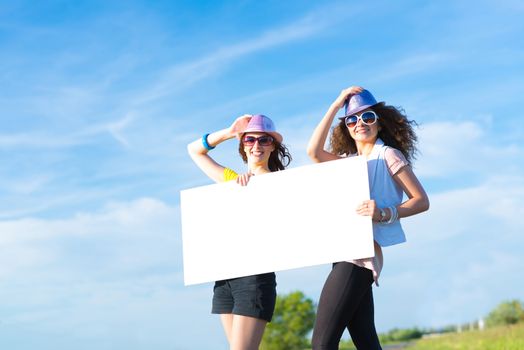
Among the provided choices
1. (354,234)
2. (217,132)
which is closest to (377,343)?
→ (354,234)

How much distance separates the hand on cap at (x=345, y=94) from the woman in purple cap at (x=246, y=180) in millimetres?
557

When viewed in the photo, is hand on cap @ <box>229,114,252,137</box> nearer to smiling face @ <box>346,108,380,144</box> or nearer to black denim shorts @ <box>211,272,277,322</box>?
smiling face @ <box>346,108,380,144</box>

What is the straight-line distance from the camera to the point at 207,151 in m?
5.86

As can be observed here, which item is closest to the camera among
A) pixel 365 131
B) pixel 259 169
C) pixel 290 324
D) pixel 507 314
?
pixel 365 131

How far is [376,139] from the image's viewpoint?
5.21 m

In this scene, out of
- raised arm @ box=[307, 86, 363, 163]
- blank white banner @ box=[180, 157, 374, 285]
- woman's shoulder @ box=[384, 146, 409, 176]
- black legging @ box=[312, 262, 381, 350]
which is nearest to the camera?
black legging @ box=[312, 262, 381, 350]

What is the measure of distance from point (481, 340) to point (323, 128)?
1158 centimetres

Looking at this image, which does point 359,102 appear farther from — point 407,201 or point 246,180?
point 246,180

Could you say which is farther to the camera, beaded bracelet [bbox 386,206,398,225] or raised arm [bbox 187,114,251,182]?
raised arm [bbox 187,114,251,182]

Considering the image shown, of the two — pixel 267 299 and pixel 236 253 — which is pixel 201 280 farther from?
pixel 267 299

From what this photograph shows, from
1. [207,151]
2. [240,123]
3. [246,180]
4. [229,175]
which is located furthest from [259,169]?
[207,151]

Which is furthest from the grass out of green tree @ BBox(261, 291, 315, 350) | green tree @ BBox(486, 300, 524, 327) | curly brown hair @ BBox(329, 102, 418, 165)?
green tree @ BBox(261, 291, 315, 350)

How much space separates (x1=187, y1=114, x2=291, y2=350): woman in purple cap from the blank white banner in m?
0.09

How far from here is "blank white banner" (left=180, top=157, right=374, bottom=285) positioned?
5.07m
